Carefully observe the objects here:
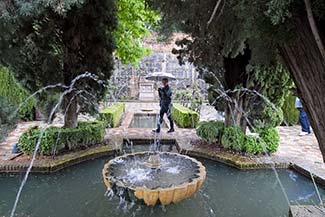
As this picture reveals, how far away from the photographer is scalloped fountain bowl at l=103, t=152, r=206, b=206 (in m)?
3.98

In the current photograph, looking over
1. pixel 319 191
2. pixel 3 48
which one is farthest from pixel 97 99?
pixel 319 191

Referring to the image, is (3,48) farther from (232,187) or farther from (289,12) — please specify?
(232,187)

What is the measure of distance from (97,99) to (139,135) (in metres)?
1.79

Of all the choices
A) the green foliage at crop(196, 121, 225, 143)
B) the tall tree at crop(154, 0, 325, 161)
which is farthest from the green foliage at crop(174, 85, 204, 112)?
the tall tree at crop(154, 0, 325, 161)

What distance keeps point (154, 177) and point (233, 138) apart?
A: 304 centimetres

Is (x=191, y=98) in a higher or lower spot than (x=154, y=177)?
higher

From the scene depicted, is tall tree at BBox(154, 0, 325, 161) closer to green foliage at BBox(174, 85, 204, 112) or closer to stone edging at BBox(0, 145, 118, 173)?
stone edging at BBox(0, 145, 118, 173)

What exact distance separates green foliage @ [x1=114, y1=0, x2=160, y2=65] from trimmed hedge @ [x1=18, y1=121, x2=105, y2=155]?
2.64 m

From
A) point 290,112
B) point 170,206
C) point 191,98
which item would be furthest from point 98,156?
point 290,112

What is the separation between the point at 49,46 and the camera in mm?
6766

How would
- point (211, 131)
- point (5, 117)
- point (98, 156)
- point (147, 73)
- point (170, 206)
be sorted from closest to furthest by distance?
point (5, 117) < point (170, 206) < point (98, 156) < point (211, 131) < point (147, 73)

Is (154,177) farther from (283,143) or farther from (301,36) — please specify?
(283,143)

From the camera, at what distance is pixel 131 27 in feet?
30.0

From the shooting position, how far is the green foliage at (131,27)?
28.0ft
